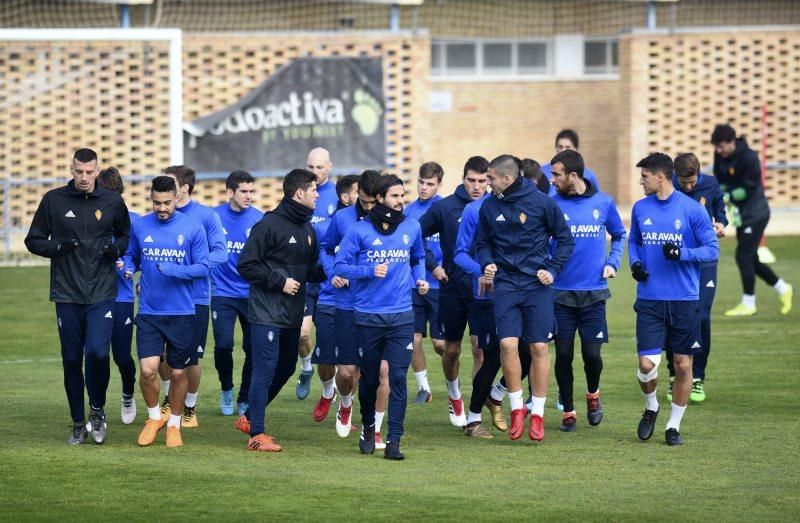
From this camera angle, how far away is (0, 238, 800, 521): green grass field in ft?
28.9

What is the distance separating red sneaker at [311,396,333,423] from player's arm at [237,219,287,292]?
5.66ft

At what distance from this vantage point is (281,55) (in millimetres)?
28578

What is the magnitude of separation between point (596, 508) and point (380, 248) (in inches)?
102

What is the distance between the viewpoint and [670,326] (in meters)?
11.0

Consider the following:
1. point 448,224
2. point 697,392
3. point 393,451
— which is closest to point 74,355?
point 393,451

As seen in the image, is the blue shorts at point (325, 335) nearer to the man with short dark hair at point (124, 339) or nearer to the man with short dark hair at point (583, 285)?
the man with short dark hair at point (124, 339)

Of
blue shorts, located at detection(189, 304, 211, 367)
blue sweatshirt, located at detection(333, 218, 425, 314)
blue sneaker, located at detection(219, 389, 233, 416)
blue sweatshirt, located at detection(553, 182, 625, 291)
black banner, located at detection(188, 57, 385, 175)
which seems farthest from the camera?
black banner, located at detection(188, 57, 385, 175)

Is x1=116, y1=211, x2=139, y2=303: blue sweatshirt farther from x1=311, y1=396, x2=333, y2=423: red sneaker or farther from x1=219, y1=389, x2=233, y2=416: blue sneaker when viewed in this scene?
x1=311, y1=396, x2=333, y2=423: red sneaker

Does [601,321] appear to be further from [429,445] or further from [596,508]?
[596,508]

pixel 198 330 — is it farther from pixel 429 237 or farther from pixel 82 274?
pixel 429 237

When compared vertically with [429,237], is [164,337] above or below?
below

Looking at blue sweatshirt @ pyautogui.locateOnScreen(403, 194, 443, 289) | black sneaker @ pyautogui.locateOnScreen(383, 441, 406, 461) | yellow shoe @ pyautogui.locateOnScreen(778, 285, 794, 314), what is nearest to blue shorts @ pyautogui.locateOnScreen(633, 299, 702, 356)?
black sneaker @ pyautogui.locateOnScreen(383, 441, 406, 461)

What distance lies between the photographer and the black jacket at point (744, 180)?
16.8 metres

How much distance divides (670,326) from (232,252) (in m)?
3.72
